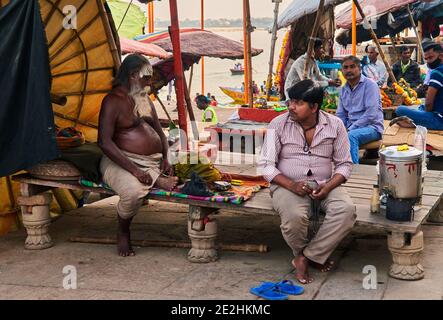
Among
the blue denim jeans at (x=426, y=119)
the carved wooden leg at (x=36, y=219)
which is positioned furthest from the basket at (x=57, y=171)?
the blue denim jeans at (x=426, y=119)

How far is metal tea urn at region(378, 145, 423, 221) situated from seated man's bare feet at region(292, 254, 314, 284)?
2.20 feet

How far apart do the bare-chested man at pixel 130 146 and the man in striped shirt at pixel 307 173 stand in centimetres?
102

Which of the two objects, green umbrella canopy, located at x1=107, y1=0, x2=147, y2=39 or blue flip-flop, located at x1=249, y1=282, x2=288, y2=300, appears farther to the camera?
green umbrella canopy, located at x1=107, y1=0, x2=147, y2=39

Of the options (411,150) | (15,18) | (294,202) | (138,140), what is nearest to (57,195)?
(138,140)

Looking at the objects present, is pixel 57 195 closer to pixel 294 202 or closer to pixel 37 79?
pixel 37 79

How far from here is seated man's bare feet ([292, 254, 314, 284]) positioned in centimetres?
521

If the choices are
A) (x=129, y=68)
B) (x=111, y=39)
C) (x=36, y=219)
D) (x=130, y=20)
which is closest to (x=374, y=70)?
(x=130, y=20)

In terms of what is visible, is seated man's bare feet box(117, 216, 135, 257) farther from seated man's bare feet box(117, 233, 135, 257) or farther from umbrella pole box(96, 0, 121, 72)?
umbrella pole box(96, 0, 121, 72)

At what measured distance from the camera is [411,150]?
5.41 metres

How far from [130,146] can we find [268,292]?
1960 millimetres

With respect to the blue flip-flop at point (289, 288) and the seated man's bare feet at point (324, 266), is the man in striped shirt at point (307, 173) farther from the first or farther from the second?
the blue flip-flop at point (289, 288)

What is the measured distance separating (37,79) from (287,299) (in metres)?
2.69

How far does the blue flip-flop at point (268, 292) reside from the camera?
16.1 feet

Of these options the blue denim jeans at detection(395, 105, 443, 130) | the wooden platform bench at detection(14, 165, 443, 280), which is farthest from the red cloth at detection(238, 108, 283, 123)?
the wooden platform bench at detection(14, 165, 443, 280)
